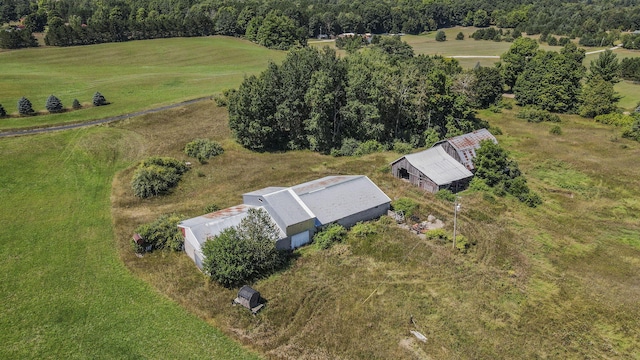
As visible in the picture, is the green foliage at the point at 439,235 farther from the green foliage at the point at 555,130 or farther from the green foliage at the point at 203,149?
the green foliage at the point at 555,130

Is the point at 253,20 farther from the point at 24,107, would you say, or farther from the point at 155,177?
the point at 155,177

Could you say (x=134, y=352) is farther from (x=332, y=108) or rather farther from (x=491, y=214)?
(x=332, y=108)

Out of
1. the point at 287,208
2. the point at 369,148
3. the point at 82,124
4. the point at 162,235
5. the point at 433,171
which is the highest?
the point at 82,124

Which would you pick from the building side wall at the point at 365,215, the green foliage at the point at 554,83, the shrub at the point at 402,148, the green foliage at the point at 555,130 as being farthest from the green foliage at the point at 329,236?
the green foliage at the point at 554,83

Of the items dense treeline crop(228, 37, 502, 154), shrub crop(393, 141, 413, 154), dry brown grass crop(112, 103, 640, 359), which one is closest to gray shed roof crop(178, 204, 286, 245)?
dry brown grass crop(112, 103, 640, 359)

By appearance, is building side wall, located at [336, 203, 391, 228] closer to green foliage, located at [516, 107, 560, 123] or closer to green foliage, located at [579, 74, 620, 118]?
green foliage, located at [516, 107, 560, 123]

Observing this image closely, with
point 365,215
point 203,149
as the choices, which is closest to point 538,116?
point 365,215

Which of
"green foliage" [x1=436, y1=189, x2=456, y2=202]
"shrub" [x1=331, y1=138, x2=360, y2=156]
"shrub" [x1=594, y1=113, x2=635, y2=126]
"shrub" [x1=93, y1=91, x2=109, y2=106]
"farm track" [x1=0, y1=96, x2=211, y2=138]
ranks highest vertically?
"shrub" [x1=93, y1=91, x2=109, y2=106]
